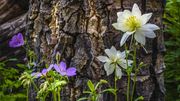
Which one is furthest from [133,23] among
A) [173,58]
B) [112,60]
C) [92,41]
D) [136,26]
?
[173,58]

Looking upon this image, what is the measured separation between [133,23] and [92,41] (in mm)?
485

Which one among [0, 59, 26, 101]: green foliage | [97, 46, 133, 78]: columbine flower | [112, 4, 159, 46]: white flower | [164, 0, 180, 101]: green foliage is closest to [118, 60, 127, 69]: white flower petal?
[97, 46, 133, 78]: columbine flower

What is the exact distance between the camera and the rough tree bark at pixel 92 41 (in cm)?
227

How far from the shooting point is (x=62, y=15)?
A: 7.66ft

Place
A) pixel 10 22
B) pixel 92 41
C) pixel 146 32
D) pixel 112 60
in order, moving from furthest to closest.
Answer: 1. pixel 10 22
2. pixel 92 41
3. pixel 112 60
4. pixel 146 32

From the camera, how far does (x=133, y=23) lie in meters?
1.83

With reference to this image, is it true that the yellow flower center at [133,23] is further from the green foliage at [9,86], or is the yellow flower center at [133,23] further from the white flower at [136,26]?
the green foliage at [9,86]

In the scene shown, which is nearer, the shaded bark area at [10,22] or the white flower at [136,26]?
the white flower at [136,26]

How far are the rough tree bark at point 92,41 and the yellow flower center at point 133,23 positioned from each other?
0.42 meters

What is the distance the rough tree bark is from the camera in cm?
227

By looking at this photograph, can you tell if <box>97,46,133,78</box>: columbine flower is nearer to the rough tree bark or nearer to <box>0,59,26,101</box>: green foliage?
the rough tree bark

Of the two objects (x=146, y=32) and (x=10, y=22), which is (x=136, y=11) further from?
(x=10, y=22)

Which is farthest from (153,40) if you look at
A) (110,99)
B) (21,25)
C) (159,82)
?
(21,25)

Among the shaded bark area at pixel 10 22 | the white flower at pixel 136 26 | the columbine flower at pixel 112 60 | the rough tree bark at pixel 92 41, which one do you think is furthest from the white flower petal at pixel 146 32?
the shaded bark area at pixel 10 22
